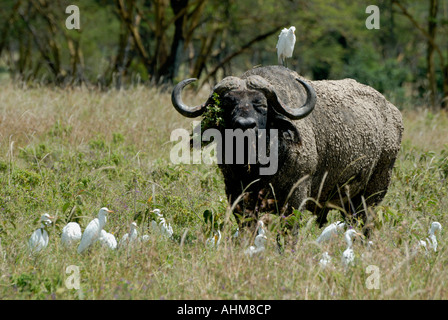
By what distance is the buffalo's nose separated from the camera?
504cm

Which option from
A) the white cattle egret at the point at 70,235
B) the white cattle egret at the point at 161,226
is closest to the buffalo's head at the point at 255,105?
the white cattle egret at the point at 161,226

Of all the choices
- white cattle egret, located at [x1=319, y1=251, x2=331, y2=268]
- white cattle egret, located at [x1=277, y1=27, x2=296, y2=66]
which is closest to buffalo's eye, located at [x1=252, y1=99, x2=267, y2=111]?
white cattle egret, located at [x1=319, y1=251, x2=331, y2=268]

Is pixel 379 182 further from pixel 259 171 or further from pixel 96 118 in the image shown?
pixel 96 118

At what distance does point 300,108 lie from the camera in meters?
5.50

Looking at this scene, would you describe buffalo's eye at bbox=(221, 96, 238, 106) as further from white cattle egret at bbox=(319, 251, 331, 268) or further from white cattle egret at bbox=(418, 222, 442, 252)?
white cattle egret at bbox=(418, 222, 442, 252)

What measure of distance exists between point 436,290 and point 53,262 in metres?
3.09

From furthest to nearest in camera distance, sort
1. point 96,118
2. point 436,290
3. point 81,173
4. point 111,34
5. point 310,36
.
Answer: point 111,34 < point 310,36 < point 96,118 < point 81,173 < point 436,290

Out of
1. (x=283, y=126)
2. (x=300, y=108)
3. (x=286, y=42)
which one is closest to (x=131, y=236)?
(x=283, y=126)

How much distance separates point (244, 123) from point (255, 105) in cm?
35

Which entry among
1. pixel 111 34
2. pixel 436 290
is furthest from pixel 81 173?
pixel 111 34

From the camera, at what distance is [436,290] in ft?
13.7

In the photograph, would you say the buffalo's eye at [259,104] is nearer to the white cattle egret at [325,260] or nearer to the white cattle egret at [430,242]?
the white cattle egret at [325,260]

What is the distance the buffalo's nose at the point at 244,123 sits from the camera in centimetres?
504

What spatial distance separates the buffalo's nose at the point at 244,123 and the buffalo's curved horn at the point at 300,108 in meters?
0.47
